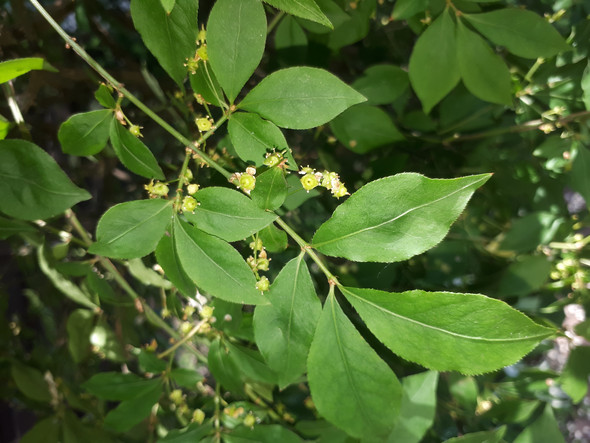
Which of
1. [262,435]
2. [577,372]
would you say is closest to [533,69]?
[577,372]

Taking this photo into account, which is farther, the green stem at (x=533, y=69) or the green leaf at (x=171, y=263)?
the green stem at (x=533, y=69)

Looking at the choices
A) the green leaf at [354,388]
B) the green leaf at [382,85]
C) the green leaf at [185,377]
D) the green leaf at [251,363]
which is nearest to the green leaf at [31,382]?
the green leaf at [185,377]

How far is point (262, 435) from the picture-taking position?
0.73 m

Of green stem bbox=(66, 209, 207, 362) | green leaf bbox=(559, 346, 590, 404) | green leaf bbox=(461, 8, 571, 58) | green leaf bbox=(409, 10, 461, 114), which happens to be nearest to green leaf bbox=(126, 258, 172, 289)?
green stem bbox=(66, 209, 207, 362)

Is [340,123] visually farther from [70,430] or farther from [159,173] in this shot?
[70,430]

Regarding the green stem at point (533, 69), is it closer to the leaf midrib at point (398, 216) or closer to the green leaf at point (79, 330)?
the leaf midrib at point (398, 216)

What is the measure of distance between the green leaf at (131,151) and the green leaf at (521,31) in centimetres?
53

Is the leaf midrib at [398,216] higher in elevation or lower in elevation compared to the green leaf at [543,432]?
higher

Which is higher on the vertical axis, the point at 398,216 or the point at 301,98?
the point at 301,98

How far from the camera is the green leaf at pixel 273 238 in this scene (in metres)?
0.55

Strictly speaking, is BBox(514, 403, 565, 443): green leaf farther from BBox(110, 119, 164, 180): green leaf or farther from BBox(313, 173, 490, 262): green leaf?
BBox(110, 119, 164, 180): green leaf

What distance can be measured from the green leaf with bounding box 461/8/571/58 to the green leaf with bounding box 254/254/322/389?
1.62 ft

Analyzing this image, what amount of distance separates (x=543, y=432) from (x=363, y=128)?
23.7 inches

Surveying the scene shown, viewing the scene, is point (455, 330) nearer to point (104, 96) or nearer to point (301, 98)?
point (301, 98)
